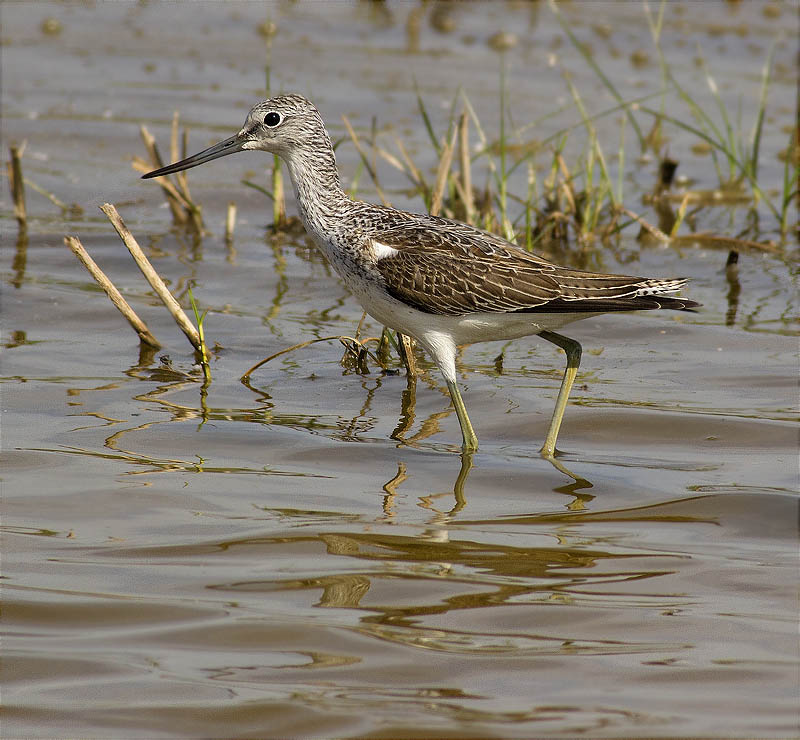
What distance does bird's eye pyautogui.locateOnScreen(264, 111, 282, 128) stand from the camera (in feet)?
22.2

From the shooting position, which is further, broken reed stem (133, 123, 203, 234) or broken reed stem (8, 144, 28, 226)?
broken reed stem (133, 123, 203, 234)

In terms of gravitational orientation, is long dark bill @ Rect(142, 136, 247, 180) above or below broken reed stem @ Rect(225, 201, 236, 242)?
above

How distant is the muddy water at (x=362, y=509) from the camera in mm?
3809

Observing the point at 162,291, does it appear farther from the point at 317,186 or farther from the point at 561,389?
the point at 561,389

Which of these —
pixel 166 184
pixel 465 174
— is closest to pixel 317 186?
pixel 465 174

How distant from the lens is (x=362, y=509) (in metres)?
5.29

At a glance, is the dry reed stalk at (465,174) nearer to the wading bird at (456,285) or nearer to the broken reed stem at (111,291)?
the wading bird at (456,285)

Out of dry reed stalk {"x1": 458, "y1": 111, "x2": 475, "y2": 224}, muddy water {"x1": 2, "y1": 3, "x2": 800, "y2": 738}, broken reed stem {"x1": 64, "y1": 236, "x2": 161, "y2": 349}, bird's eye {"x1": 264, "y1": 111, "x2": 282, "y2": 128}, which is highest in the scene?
bird's eye {"x1": 264, "y1": 111, "x2": 282, "y2": 128}

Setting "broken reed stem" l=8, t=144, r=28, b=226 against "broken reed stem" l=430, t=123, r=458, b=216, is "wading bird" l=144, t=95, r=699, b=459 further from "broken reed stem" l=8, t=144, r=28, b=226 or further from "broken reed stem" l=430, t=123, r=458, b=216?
"broken reed stem" l=8, t=144, r=28, b=226

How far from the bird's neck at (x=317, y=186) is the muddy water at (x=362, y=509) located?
1.02 m

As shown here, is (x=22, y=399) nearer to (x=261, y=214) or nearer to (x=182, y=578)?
(x=182, y=578)

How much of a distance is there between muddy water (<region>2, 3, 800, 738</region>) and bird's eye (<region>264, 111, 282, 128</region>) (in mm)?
1430

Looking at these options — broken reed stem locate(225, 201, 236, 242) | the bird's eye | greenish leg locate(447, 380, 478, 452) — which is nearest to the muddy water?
greenish leg locate(447, 380, 478, 452)

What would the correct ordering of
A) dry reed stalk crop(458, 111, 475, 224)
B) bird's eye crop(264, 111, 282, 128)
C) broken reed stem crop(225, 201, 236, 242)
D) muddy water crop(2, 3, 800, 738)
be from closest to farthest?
muddy water crop(2, 3, 800, 738)
bird's eye crop(264, 111, 282, 128)
dry reed stalk crop(458, 111, 475, 224)
broken reed stem crop(225, 201, 236, 242)
